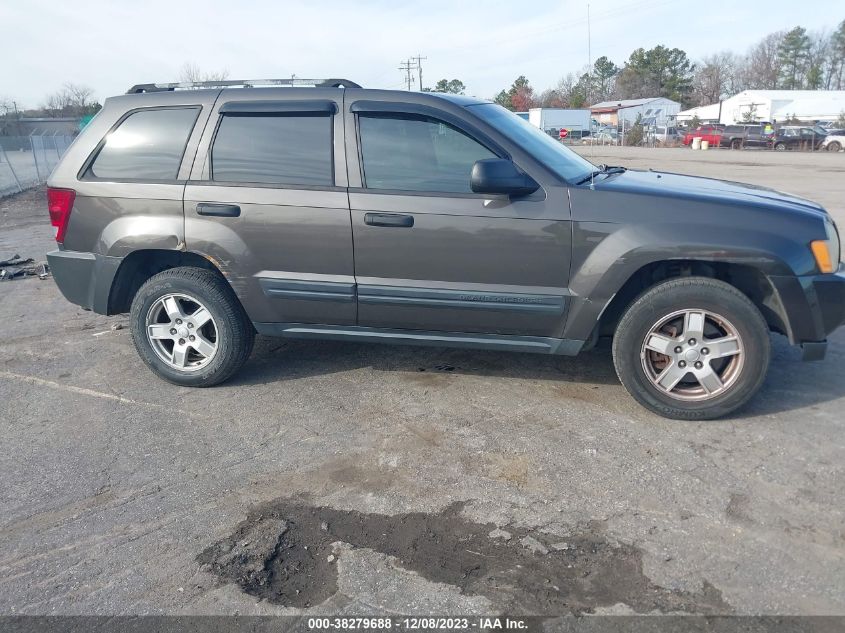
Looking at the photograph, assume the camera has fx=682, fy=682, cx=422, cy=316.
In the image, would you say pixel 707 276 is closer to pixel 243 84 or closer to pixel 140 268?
pixel 243 84

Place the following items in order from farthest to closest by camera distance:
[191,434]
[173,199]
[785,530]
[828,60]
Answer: [828,60], [173,199], [191,434], [785,530]

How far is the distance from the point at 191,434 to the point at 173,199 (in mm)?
1557

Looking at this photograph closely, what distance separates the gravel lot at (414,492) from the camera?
Result: 2738mm

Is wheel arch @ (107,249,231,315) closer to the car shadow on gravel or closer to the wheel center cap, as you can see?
the car shadow on gravel

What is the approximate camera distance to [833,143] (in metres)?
37.9

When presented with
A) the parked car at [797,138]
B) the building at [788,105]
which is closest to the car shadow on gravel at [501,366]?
the parked car at [797,138]

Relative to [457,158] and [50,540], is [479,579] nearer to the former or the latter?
[50,540]

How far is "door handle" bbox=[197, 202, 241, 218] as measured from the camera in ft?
14.5

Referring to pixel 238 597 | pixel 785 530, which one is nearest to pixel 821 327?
pixel 785 530

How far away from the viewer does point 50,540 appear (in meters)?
3.14

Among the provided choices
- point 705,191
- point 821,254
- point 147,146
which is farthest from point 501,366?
point 147,146

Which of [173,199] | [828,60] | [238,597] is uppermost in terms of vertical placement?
[828,60]

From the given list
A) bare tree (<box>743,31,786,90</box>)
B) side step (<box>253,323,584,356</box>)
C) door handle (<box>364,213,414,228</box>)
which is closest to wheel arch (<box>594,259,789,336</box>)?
side step (<box>253,323,584,356</box>)

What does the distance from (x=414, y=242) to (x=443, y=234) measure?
0.19 metres
